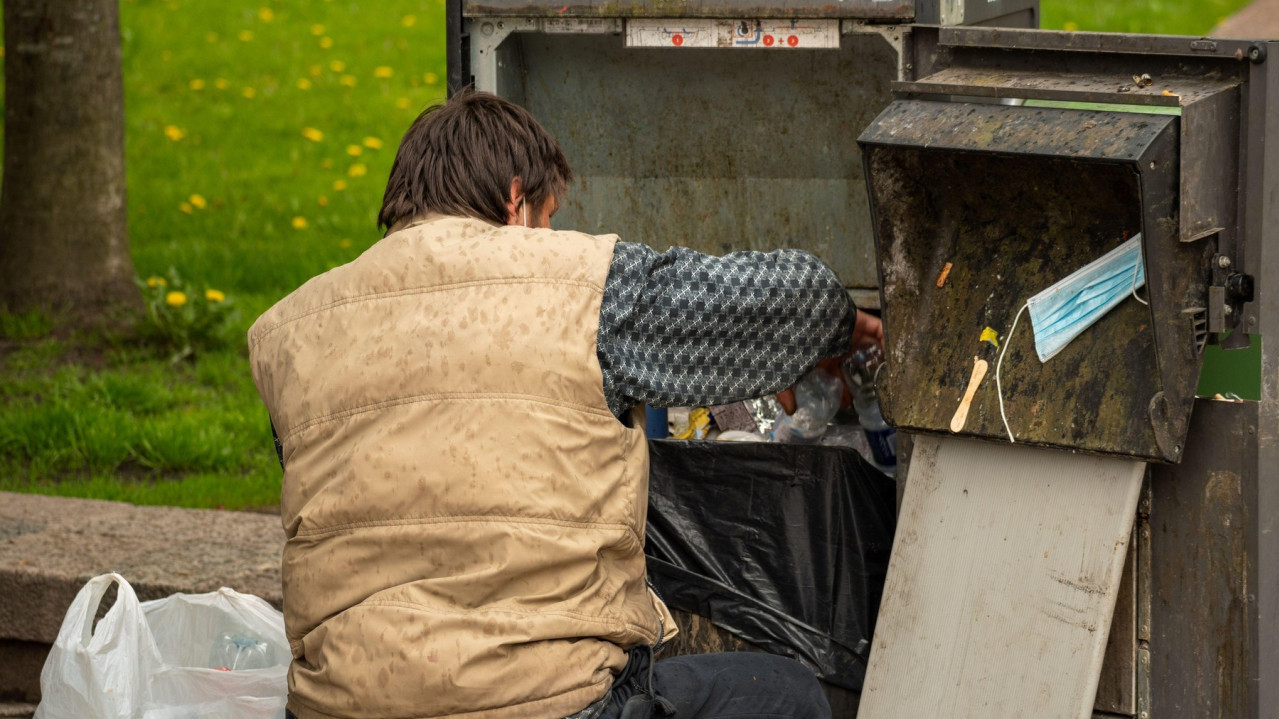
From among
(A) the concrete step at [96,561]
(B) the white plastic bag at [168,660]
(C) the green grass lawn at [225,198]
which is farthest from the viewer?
(C) the green grass lawn at [225,198]

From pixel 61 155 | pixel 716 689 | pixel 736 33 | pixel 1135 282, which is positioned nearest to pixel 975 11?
pixel 736 33

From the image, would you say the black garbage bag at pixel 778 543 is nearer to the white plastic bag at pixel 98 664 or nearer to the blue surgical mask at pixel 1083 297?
the blue surgical mask at pixel 1083 297

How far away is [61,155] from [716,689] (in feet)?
13.4

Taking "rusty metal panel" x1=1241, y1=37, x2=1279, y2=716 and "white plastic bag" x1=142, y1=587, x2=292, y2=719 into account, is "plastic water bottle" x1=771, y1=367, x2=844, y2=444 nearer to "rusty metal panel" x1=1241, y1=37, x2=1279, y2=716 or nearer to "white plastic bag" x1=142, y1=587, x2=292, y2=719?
"rusty metal panel" x1=1241, y1=37, x2=1279, y2=716

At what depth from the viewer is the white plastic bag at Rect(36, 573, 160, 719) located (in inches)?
96.0

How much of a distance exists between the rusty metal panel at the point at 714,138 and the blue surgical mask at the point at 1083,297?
→ 3.16 ft

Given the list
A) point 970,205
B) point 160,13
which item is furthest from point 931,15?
point 160,13

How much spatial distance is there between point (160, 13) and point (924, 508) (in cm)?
878

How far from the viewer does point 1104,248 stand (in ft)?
7.51

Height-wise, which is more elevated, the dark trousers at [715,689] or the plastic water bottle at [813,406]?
the plastic water bottle at [813,406]

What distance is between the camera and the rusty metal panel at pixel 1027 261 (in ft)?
6.81

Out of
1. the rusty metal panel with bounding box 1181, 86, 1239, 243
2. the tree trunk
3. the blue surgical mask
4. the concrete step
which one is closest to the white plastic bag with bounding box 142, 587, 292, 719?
the concrete step

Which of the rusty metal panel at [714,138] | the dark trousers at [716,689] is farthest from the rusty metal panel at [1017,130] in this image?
the rusty metal panel at [714,138]

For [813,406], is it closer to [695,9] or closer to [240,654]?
[695,9]
